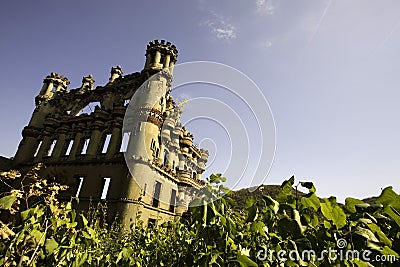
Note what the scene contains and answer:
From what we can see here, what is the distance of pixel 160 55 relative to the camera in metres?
26.0

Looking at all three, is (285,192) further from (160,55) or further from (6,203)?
(160,55)

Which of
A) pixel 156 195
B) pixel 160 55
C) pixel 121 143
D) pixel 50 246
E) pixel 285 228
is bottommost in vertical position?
pixel 50 246

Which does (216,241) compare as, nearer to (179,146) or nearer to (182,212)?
(182,212)

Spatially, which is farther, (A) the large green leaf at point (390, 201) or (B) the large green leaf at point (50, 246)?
(B) the large green leaf at point (50, 246)

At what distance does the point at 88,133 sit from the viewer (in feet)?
79.8

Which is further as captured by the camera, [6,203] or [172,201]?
[172,201]

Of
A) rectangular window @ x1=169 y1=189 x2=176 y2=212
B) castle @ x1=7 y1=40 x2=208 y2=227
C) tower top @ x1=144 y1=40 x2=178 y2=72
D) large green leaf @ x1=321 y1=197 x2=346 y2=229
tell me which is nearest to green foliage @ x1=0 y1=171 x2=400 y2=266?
large green leaf @ x1=321 y1=197 x2=346 y2=229

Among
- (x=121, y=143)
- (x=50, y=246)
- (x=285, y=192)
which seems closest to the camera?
(x=285, y=192)

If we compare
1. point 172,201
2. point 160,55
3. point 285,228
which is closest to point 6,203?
point 285,228

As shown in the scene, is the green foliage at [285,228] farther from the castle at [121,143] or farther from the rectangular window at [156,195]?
the rectangular window at [156,195]

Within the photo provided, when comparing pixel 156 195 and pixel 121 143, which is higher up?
pixel 121 143

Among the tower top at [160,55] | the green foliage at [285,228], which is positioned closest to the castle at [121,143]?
the tower top at [160,55]

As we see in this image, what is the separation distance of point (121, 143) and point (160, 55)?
10873mm

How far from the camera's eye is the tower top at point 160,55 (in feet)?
83.6
